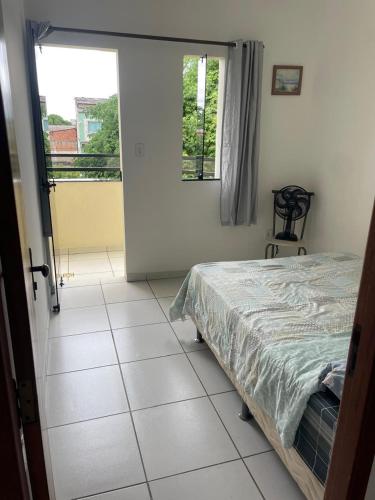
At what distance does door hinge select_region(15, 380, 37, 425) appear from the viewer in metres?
0.69

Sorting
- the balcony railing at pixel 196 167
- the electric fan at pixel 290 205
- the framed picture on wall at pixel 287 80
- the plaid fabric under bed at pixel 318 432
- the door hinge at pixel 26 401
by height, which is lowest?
the plaid fabric under bed at pixel 318 432

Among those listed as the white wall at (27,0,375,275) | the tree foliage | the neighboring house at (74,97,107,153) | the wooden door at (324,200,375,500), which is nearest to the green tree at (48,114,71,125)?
the neighboring house at (74,97,107,153)

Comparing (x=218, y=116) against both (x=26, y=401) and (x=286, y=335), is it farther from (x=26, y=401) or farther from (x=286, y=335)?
(x=26, y=401)

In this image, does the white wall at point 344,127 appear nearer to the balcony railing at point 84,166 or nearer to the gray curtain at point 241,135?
the gray curtain at point 241,135

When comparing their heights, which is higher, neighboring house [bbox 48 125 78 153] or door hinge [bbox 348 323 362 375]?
neighboring house [bbox 48 125 78 153]

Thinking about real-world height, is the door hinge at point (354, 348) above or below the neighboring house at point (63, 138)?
below

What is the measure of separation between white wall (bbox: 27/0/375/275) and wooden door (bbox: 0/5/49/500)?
284 cm

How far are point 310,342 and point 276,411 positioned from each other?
34 cm

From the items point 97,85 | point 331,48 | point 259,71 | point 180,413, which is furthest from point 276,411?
point 97,85

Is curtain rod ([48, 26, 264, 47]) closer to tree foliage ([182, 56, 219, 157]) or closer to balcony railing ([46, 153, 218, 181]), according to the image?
tree foliage ([182, 56, 219, 157])

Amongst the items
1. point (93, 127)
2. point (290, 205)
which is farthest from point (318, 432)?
point (93, 127)

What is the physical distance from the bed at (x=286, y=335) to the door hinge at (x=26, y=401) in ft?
3.26

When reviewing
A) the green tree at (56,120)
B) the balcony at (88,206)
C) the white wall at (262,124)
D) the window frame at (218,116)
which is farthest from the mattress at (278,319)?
the green tree at (56,120)

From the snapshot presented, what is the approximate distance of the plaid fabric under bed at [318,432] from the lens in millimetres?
1250
